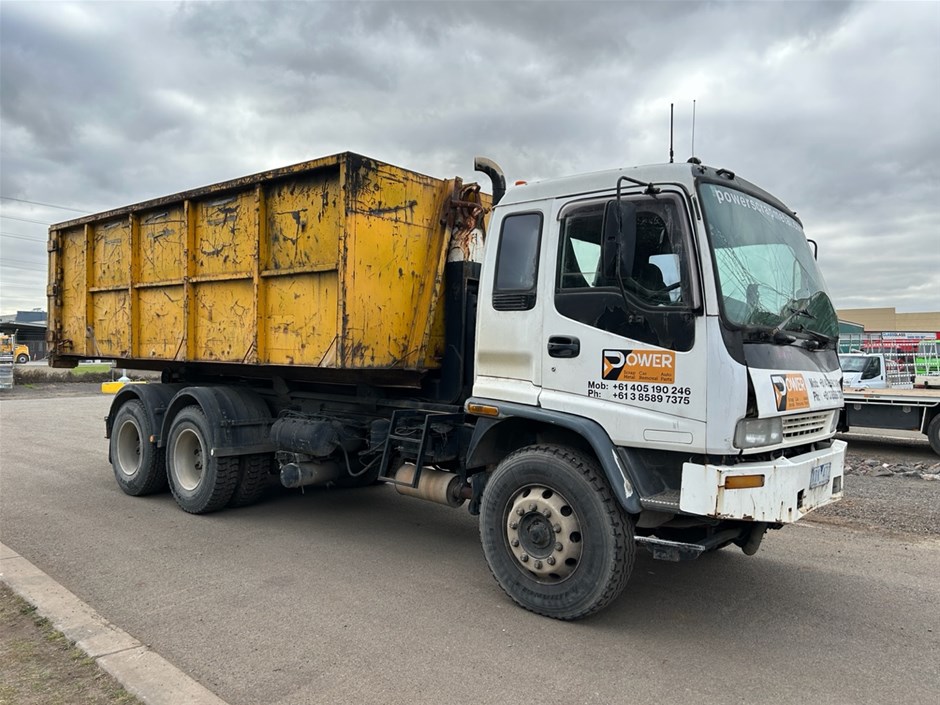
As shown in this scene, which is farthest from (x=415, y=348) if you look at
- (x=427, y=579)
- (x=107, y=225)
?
(x=107, y=225)

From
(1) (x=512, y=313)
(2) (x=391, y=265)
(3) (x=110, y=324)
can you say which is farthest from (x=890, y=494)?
(3) (x=110, y=324)

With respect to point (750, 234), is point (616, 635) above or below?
below

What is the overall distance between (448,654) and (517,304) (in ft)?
7.42

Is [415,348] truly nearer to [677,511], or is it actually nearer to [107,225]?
[677,511]

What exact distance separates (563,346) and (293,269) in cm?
272

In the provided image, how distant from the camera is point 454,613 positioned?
4.45 m

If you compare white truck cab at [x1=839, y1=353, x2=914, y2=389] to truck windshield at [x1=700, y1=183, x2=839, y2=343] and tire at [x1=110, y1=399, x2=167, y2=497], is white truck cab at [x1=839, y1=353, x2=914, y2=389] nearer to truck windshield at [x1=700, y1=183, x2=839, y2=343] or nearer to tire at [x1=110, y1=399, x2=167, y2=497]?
truck windshield at [x1=700, y1=183, x2=839, y2=343]

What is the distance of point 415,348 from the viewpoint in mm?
5836

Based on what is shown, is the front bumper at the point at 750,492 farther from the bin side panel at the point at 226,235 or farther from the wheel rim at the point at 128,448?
the wheel rim at the point at 128,448

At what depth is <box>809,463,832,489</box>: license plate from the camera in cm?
412

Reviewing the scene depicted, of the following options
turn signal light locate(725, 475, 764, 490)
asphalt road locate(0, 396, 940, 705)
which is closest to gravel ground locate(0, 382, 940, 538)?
asphalt road locate(0, 396, 940, 705)

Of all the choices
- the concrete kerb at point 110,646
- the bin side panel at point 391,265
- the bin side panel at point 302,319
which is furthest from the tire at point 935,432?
the concrete kerb at point 110,646

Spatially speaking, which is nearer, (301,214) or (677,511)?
(677,511)

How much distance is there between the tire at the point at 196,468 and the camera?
6758 millimetres
